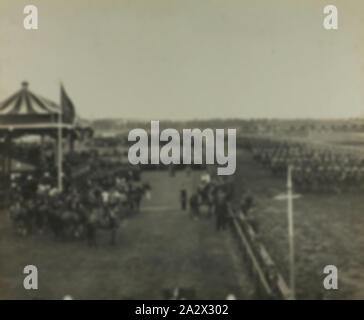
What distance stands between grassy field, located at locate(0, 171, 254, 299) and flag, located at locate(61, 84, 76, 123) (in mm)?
4482

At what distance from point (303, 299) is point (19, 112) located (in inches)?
494

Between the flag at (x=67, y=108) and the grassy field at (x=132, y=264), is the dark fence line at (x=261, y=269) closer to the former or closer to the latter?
the grassy field at (x=132, y=264)

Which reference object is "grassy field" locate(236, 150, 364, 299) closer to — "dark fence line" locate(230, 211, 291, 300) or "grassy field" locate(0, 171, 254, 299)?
"dark fence line" locate(230, 211, 291, 300)

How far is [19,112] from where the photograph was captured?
17469mm

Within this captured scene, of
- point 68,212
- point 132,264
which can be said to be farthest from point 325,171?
point 132,264

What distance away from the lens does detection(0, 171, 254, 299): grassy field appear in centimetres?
987

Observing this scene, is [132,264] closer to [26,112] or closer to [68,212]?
[68,212]

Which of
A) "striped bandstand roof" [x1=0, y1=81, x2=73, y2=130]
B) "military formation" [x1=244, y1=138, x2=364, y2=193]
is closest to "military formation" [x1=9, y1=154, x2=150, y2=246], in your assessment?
"striped bandstand roof" [x1=0, y1=81, x2=73, y2=130]

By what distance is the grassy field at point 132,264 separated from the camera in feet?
32.4

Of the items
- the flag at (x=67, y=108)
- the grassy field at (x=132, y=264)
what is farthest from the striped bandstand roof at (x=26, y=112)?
the grassy field at (x=132, y=264)

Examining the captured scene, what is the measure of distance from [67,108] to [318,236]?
9.91 meters
